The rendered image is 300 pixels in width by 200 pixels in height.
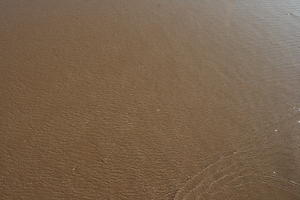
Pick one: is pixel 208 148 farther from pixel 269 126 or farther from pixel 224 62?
pixel 224 62

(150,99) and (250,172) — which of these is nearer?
(250,172)

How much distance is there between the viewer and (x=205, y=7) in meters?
4.35

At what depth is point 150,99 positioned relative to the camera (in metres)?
3.19

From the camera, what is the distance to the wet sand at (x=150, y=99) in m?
2.54

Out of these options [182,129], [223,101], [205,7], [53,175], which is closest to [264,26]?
[205,7]

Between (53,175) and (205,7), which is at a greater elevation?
(205,7)

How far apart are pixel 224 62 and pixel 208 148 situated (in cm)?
110

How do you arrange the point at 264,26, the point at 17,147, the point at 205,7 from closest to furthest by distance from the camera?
1. the point at 17,147
2. the point at 264,26
3. the point at 205,7

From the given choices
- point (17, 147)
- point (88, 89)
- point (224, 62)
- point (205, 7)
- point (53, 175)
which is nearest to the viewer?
point (53, 175)

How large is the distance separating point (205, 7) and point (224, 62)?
1073 mm

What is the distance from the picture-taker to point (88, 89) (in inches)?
129

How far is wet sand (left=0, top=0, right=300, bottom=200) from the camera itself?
254 centimetres

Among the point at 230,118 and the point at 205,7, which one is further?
the point at 205,7

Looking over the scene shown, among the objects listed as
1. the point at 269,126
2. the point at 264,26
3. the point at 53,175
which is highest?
the point at 264,26
